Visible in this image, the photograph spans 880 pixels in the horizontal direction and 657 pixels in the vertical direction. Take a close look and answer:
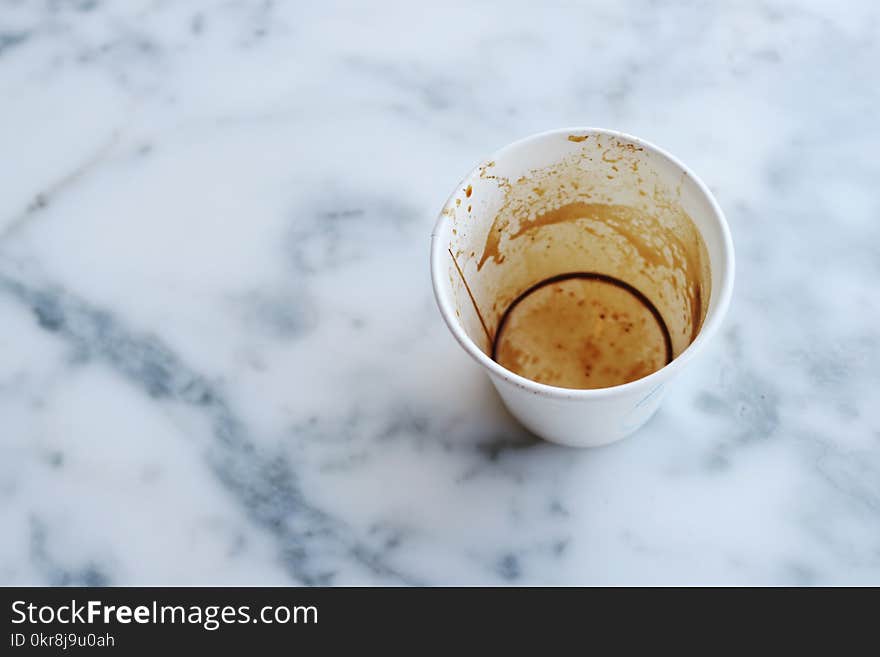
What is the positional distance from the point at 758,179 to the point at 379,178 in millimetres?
250

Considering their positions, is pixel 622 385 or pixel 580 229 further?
pixel 580 229

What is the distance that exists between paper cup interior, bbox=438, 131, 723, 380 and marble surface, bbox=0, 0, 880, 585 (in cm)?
5

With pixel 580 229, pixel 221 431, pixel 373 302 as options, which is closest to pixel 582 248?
pixel 580 229

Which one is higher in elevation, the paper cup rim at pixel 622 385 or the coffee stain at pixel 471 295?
the coffee stain at pixel 471 295

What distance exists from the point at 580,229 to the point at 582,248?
0.02 meters

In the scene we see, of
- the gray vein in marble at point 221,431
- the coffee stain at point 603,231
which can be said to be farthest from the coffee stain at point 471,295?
the gray vein in marble at point 221,431

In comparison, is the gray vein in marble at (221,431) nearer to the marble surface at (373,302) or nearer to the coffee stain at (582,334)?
the marble surface at (373,302)

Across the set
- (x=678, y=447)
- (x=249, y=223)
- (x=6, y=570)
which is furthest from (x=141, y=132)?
(x=678, y=447)

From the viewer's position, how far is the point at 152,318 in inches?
21.4

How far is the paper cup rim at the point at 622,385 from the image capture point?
14.7 inches

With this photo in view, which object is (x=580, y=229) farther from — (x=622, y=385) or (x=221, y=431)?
(x=221, y=431)

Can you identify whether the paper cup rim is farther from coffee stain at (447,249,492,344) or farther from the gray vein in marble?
the gray vein in marble

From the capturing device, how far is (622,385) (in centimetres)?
39

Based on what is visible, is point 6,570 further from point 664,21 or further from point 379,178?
point 664,21
